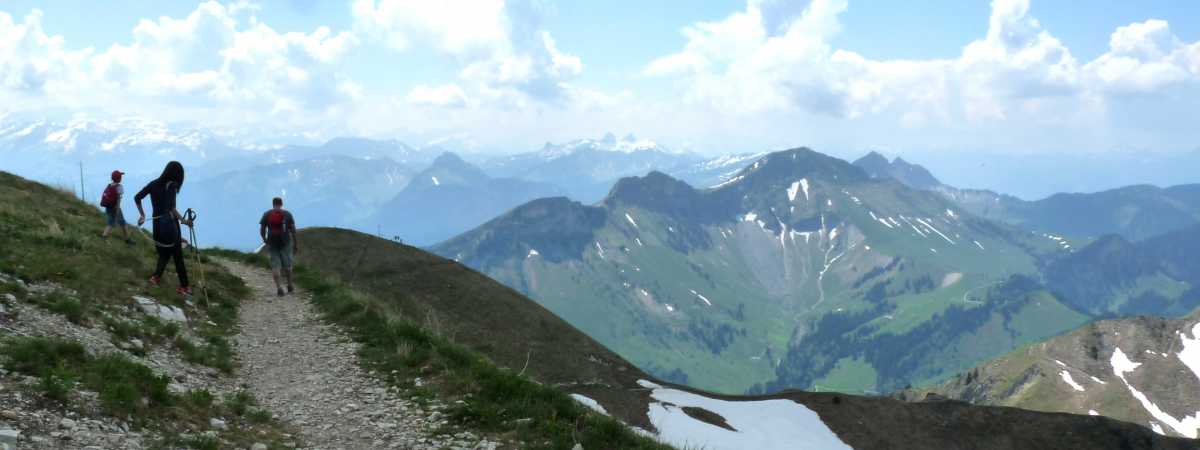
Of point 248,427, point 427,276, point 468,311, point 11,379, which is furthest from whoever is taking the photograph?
point 427,276

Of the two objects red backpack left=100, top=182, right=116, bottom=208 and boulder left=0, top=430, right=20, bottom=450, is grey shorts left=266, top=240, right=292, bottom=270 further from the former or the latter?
boulder left=0, top=430, right=20, bottom=450

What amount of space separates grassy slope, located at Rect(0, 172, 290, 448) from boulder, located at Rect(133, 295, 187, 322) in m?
0.32

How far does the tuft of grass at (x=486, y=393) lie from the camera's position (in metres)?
10.4

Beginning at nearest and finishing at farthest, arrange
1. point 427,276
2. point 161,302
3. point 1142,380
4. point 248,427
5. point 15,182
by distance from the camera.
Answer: point 248,427
point 161,302
point 15,182
point 427,276
point 1142,380

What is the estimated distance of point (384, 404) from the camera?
38.3 ft

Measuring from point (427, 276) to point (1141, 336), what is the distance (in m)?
235

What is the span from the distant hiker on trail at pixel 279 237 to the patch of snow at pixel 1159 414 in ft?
646

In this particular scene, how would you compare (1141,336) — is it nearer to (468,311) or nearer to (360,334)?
(468,311)

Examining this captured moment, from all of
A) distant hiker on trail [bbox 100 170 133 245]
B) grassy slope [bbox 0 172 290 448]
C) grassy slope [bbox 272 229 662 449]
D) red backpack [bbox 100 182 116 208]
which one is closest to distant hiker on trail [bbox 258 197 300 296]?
grassy slope [bbox 272 229 662 449]

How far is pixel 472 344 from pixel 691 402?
1319 cm

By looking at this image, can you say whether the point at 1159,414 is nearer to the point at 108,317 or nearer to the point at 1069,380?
the point at 1069,380

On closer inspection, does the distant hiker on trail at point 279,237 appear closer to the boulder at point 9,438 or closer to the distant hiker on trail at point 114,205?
the distant hiker on trail at point 114,205

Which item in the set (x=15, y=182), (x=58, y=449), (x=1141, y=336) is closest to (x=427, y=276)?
(x=15, y=182)

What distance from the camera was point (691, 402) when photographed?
Result: 35.8m
